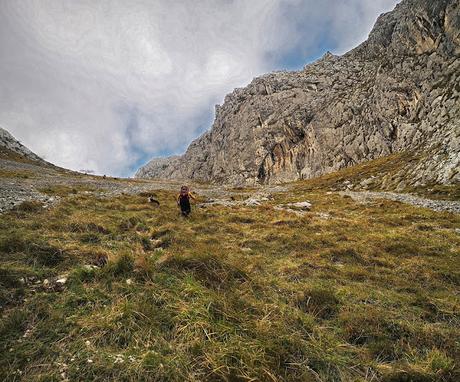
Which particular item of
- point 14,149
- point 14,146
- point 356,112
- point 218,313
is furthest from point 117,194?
point 14,146

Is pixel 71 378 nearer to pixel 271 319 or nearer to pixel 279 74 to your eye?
pixel 271 319

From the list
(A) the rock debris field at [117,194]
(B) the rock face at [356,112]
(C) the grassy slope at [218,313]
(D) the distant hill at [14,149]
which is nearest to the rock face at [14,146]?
(D) the distant hill at [14,149]

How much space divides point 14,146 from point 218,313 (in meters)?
132

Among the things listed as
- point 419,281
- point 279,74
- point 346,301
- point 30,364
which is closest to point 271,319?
point 346,301

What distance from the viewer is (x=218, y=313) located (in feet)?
18.3

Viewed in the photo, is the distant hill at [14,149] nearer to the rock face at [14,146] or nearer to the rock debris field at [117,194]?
the rock face at [14,146]

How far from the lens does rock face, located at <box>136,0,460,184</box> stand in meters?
58.5

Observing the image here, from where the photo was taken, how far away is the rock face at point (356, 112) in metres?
58.5

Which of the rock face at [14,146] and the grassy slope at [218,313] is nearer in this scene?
the grassy slope at [218,313]

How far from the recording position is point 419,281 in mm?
8617

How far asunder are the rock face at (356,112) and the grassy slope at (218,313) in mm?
30499

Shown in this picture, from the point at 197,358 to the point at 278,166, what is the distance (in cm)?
12002

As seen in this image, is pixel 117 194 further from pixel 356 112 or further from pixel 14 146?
pixel 14 146

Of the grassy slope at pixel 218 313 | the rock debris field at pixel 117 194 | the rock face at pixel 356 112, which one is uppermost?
the rock face at pixel 356 112
